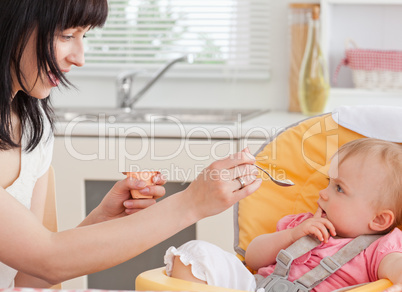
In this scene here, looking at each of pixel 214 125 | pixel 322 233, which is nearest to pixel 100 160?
pixel 214 125

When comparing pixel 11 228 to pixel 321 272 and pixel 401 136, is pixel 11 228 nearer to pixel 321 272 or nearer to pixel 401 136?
pixel 321 272

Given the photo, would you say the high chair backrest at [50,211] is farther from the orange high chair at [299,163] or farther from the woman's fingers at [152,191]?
the orange high chair at [299,163]

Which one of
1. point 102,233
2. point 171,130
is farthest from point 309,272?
point 171,130

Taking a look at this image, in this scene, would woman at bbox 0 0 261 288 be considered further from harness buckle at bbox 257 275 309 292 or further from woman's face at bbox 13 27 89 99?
harness buckle at bbox 257 275 309 292

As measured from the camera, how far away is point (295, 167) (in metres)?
1.46

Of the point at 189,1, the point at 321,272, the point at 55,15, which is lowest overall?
the point at 321,272

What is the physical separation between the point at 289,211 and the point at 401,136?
321mm

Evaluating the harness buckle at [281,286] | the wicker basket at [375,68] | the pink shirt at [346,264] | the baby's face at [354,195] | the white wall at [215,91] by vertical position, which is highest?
the wicker basket at [375,68]

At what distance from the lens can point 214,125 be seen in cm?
206

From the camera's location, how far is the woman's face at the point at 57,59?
113 cm

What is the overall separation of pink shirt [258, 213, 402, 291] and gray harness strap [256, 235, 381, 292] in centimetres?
2

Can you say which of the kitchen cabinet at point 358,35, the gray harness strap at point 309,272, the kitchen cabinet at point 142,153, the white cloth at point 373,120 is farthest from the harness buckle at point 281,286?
the kitchen cabinet at point 358,35

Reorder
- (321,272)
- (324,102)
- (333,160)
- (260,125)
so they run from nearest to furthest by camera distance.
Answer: (321,272) → (333,160) → (260,125) → (324,102)

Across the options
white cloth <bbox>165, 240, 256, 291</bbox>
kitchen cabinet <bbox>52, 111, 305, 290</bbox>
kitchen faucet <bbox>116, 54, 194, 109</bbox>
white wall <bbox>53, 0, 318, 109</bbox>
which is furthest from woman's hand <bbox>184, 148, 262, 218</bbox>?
white wall <bbox>53, 0, 318, 109</bbox>
